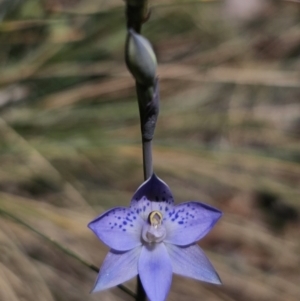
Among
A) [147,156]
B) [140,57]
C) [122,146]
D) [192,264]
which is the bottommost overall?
[122,146]

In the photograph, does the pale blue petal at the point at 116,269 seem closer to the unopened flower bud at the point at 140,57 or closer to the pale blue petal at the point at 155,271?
the pale blue petal at the point at 155,271

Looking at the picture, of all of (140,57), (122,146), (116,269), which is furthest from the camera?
(122,146)

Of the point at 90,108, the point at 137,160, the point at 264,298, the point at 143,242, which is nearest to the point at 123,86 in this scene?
the point at 90,108

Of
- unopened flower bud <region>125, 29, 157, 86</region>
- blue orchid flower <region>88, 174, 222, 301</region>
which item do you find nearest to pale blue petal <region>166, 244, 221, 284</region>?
blue orchid flower <region>88, 174, 222, 301</region>

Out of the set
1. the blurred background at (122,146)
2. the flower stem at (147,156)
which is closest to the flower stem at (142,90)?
the flower stem at (147,156)

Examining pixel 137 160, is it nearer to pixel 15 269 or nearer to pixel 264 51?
pixel 15 269

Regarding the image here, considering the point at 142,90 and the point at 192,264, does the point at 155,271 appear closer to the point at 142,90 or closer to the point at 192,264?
the point at 192,264

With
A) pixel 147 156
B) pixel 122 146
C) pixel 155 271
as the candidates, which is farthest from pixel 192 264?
pixel 122 146
